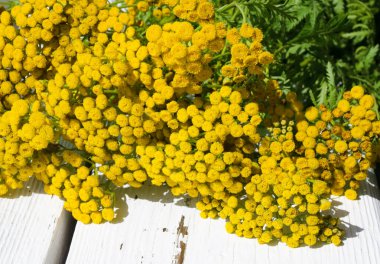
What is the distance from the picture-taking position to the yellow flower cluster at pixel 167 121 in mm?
1628

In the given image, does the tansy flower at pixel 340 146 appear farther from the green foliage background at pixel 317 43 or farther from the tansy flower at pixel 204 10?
the tansy flower at pixel 204 10

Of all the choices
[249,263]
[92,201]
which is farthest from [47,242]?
[249,263]

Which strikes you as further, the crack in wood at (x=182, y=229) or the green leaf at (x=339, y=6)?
the green leaf at (x=339, y=6)

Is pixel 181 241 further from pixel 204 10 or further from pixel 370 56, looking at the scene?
pixel 370 56

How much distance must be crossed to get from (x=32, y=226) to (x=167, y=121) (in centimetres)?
58

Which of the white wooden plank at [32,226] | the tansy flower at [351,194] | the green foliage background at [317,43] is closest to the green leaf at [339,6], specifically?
the green foliage background at [317,43]

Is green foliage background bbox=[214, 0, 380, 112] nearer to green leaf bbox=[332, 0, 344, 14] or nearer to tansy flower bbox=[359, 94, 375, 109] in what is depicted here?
green leaf bbox=[332, 0, 344, 14]

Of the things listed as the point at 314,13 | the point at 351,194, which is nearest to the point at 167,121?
the point at 351,194

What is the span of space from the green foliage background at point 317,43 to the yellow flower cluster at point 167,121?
0.23 metres

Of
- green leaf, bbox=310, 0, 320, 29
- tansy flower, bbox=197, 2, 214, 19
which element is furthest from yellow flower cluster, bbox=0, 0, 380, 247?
green leaf, bbox=310, 0, 320, 29

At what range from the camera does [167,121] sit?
1720 millimetres

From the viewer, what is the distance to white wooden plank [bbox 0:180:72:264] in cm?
180

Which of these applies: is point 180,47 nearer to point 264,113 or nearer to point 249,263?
point 264,113

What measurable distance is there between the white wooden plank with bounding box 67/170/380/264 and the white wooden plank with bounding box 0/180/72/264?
0.21 ft
